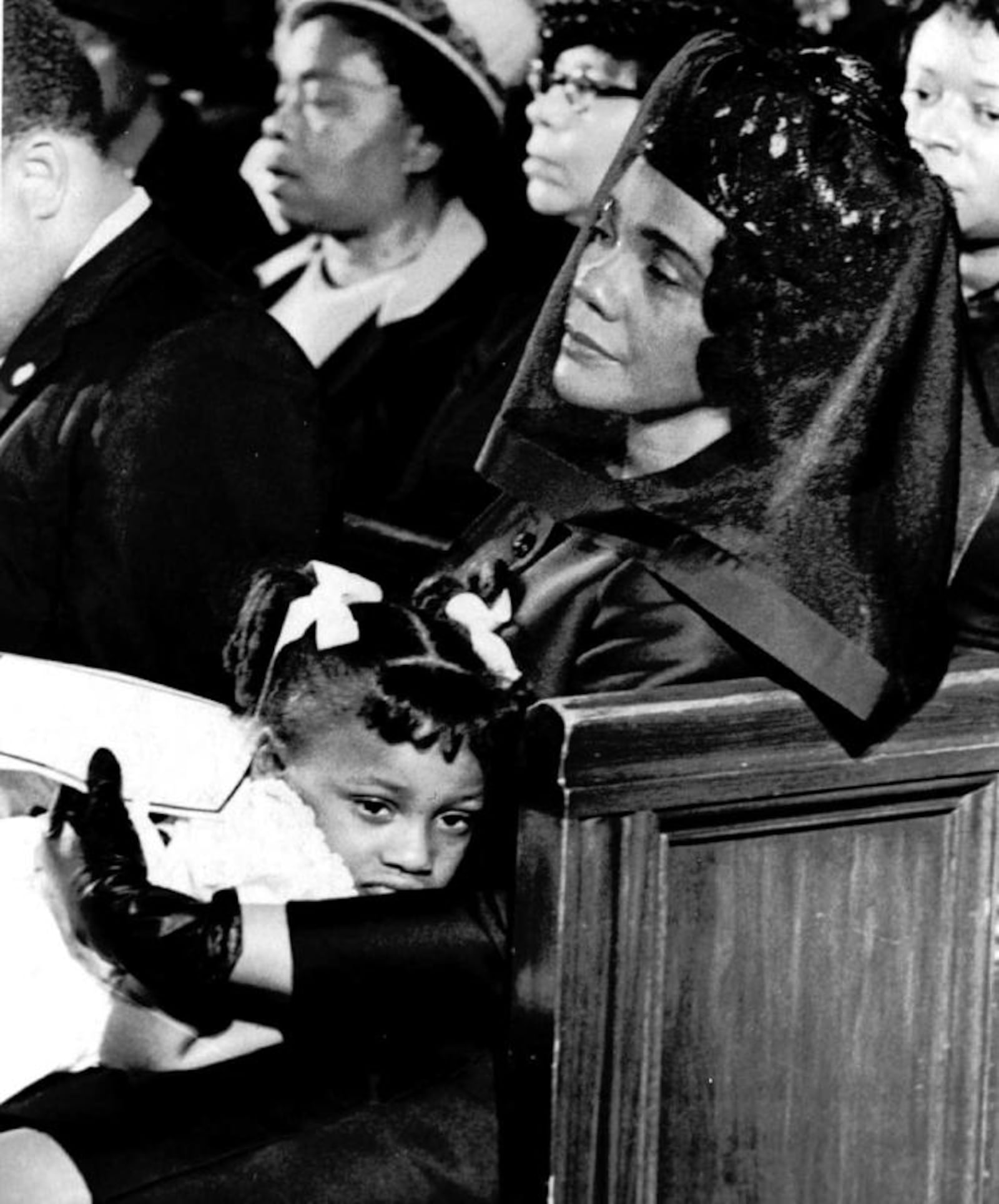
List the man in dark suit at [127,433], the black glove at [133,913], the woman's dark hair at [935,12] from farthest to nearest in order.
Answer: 1. the woman's dark hair at [935,12]
2. the man in dark suit at [127,433]
3. the black glove at [133,913]

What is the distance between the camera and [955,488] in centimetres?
260

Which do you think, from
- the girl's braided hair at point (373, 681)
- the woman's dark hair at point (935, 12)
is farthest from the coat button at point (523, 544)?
the woman's dark hair at point (935, 12)

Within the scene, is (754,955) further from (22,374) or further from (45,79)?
(45,79)

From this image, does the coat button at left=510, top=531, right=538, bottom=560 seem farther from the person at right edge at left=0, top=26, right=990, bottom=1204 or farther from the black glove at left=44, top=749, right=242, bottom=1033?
the black glove at left=44, top=749, right=242, bottom=1033

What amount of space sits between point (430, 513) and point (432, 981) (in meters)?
0.57

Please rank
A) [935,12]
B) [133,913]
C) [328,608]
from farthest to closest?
1. [935,12]
2. [328,608]
3. [133,913]

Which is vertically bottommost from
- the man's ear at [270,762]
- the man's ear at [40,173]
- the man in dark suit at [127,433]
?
the man's ear at [270,762]

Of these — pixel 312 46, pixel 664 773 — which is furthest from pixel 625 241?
pixel 664 773

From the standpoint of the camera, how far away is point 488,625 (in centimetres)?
251

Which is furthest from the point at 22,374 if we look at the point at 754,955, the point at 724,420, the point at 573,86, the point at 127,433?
the point at 754,955

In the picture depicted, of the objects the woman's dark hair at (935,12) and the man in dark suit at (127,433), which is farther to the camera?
the woman's dark hair at (935,12)

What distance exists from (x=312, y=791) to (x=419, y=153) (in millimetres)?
797

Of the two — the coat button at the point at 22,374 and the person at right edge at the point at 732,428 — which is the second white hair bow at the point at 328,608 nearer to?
the person at right edge at the point at 732,428

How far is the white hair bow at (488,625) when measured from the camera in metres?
2.51
